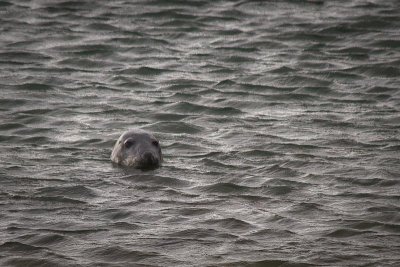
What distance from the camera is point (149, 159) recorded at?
39.4 feet

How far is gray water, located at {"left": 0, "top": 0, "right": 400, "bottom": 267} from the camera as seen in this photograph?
31.6 feet

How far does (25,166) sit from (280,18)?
9209 millimetres

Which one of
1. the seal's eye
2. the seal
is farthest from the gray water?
the seal's eye

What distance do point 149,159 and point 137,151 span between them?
0.62 ft

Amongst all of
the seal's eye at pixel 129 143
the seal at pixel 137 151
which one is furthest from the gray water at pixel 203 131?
the seal's eye at pixel 129 143

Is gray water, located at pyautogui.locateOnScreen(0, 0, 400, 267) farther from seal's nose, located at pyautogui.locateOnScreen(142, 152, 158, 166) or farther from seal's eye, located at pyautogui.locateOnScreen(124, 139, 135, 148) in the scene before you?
seal's eye, located at pyautogui.locateOnScreen(124, 139, 135, 148)

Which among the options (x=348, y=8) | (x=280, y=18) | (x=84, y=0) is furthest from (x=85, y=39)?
(x=348, y=8)

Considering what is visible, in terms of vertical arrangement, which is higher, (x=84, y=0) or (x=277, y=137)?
(x=84, y=0)

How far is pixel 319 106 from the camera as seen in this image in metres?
14.8

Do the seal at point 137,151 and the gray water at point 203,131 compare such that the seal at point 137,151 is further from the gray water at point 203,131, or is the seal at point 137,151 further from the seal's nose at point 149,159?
the gray water at point 203,131

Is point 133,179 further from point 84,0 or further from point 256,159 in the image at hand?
point 84,0

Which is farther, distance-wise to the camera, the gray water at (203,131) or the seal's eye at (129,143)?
the seal's eye at (129,143)

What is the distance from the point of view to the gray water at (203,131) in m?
9.62

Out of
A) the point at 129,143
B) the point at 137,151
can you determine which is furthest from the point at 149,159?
the point at 129,143
